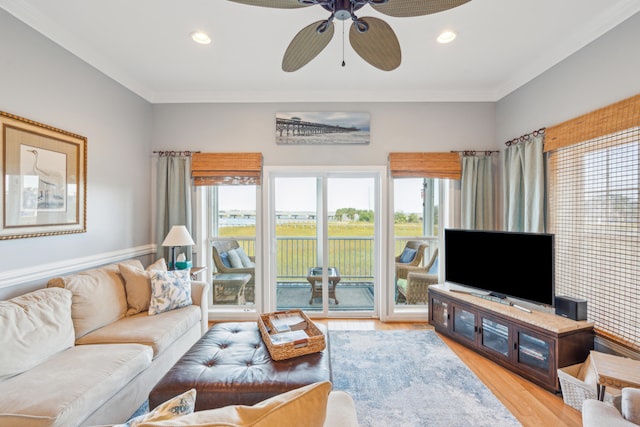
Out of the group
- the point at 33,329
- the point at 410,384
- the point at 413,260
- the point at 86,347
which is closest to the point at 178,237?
the point at 86,347

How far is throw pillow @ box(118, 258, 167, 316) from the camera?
2.53 metres

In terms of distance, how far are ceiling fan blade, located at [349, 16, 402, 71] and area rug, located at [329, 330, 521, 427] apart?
229 cm

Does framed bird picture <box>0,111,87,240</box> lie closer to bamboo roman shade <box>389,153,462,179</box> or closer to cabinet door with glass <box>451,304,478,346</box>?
bamboo roman shade <box>389,153,462,179</box>

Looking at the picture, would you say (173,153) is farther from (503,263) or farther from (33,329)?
(503,263)

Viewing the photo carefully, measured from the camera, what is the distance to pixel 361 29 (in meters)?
1.54

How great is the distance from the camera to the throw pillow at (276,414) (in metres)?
0.68

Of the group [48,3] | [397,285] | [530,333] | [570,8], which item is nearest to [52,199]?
[48,3]

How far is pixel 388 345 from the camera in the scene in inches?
116

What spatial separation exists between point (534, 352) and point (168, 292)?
10.2ft

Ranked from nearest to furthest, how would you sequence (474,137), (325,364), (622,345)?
(325,364) → (622,345) → (474,137)

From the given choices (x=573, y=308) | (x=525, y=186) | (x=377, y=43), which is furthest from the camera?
(x=525, y=186)

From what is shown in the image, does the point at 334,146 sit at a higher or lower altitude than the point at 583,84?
lower

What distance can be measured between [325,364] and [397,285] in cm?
216

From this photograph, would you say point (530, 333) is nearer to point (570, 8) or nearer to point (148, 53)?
point (570, 8)
